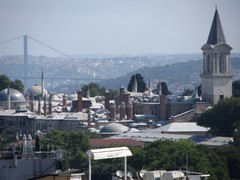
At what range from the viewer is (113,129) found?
122 meters

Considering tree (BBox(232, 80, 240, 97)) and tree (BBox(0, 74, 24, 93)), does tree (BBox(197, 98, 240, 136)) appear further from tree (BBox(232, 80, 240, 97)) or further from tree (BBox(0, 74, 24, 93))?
tree (BBox(0, 74, 24, 93))

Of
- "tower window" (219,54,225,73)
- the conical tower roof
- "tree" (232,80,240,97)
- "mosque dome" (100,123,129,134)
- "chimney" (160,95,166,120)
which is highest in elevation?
the conical tower roof

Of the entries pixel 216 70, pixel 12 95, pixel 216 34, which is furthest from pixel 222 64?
pixel 12 95

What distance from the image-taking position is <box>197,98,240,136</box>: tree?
113875mm

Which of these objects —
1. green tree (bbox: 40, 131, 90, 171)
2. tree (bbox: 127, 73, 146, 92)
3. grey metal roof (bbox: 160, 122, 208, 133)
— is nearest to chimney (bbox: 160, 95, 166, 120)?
grey metal roof (bbox: 160, 122, 208, 133)

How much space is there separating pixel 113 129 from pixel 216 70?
58.1ft

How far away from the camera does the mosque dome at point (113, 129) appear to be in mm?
121625

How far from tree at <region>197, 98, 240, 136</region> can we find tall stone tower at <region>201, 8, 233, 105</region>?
63.7 feet

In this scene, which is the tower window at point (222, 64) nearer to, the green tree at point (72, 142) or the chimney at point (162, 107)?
the chimney at point (162, 107)

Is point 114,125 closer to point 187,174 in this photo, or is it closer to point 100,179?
point 100,179

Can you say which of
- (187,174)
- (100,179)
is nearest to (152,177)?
(187,174)

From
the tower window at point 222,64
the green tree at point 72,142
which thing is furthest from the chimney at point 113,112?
the green tree at point 72,142

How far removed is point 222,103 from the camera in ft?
381

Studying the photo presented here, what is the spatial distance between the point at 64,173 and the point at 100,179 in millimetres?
42312
